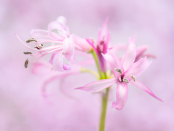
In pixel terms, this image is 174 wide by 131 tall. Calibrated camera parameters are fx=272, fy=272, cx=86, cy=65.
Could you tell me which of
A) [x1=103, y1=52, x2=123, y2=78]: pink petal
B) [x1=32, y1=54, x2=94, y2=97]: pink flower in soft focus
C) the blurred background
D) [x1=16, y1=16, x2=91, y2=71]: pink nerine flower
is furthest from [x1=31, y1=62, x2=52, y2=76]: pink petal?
the blurred background

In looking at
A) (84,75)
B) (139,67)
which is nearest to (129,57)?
(139,67)

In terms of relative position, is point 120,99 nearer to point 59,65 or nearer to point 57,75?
point 59,65

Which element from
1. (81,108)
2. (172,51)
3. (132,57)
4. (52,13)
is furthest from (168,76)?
(132,57)

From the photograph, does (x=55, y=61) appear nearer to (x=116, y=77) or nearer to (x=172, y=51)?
(x=116, y=77)

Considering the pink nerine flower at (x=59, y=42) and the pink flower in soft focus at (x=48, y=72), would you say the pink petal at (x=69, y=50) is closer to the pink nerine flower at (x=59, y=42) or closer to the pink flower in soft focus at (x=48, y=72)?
the pink nerine flower at (x=59, y=42)

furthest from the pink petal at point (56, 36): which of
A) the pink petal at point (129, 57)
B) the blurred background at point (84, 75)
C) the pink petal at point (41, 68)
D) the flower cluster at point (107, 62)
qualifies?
the blurred background at point (84, 75)

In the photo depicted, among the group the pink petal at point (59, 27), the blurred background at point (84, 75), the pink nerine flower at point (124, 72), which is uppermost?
the pink petal at point (59, 27)

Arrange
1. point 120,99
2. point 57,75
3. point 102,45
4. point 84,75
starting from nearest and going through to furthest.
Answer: point 120,99 < point 102,45 < point 57,75 < point 84,75
